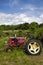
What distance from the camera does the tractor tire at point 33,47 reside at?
715cm

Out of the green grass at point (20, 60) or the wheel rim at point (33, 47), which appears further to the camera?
the wheel rim at point (33, 47)

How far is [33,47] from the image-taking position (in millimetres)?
7219

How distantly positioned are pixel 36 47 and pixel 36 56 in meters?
0.43

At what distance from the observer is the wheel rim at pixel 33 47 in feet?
23.5

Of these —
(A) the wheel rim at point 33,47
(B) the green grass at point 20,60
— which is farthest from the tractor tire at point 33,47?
(B) the green grass at point 20,60

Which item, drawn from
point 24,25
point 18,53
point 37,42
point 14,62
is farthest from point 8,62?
point 24,25

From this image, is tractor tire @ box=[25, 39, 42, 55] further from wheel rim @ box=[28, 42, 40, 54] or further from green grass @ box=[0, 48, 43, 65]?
green grass @ box=[0, 48, 43, 65]

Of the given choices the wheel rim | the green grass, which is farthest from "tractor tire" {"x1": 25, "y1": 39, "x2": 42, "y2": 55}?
the green grass

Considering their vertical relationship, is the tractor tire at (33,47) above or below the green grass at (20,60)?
above

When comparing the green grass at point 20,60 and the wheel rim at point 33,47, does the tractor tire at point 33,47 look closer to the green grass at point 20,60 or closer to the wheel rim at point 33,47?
the wheel rim at point 33,47

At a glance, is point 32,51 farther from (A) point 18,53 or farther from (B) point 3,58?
(B) point 3,58

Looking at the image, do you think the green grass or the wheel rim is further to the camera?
the wheel rim

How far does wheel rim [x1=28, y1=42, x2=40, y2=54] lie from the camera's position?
A: 7.17m

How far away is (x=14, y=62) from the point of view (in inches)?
237
